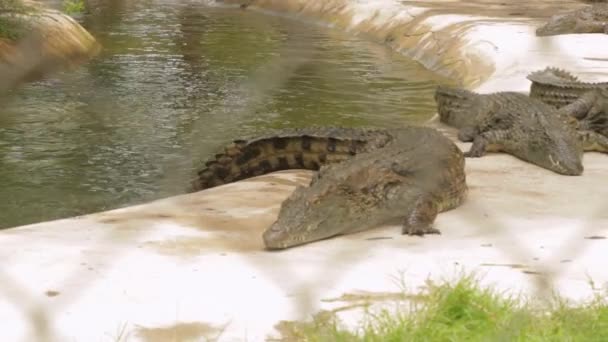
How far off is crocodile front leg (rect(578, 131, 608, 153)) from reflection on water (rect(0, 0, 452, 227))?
183cm

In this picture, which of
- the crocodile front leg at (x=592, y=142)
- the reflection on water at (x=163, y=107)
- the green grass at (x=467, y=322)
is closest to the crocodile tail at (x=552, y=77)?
the reflection on water at (x=163, y=107)

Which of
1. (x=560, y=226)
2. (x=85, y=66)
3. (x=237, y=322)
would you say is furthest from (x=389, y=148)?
(x=85, y=66)

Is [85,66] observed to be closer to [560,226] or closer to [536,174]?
[536,174]

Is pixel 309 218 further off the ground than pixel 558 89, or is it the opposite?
pixel 309 218

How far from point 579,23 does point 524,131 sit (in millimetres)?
6275

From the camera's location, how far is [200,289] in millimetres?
3504

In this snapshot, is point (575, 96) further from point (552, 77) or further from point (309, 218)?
point (309, 218)

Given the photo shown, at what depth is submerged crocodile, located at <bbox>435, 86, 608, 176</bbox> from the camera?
19.5 ft

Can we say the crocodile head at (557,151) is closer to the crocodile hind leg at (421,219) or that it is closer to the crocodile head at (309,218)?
the crocodile hind leg at (421,219)

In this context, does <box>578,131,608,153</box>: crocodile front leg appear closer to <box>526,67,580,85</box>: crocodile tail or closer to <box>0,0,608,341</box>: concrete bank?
<box>0,0,608,341</box>: concrete bank

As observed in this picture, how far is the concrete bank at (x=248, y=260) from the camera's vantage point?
3230mm

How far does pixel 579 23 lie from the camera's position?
12.2 metres

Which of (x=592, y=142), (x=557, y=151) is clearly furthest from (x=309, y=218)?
(x=592, y=142)

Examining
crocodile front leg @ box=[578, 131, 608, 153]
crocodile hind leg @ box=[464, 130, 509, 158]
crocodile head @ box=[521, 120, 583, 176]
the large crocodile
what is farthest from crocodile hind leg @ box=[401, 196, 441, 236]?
the large crocodile
